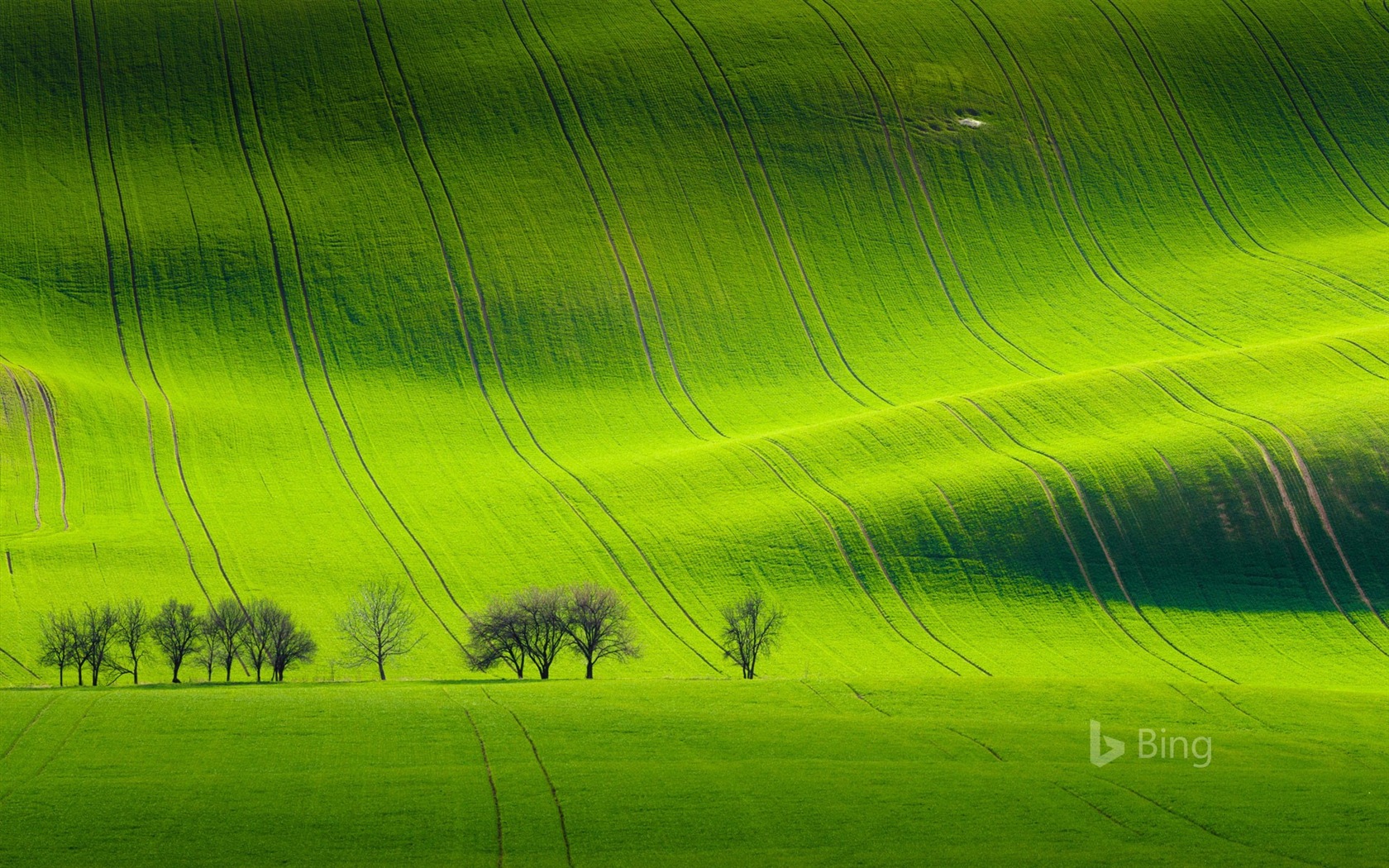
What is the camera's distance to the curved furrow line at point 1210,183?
293 ft

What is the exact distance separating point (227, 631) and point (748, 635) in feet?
57.6

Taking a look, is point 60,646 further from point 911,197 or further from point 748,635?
point 911,197

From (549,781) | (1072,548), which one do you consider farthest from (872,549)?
(549,781)

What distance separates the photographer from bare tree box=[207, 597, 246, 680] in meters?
50.6

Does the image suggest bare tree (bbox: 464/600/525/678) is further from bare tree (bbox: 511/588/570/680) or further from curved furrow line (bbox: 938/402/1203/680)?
curved furrow line (bbox: 938/402/1203/680)

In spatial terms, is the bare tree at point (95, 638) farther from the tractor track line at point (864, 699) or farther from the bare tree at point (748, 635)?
the tractor track line at point (864, 699)

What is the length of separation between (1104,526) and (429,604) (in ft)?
89.4

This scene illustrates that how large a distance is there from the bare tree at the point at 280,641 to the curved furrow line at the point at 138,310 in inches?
88.1

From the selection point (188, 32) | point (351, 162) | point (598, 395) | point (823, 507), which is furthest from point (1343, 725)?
point (188, 32)

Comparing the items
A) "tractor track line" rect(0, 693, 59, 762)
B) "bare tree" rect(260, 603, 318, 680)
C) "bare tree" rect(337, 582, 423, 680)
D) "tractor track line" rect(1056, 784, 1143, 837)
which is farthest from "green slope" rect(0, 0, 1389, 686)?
"tractor track line" rect(1056, 784, 1143, 837)

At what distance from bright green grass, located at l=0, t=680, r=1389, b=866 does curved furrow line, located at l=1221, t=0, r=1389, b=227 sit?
66.3 metres

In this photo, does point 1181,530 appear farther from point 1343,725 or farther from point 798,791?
point 798,791

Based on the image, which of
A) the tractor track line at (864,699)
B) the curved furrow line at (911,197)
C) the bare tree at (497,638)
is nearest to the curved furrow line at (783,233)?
the curved furrow line at (911,197)

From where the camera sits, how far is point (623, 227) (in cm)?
9656
